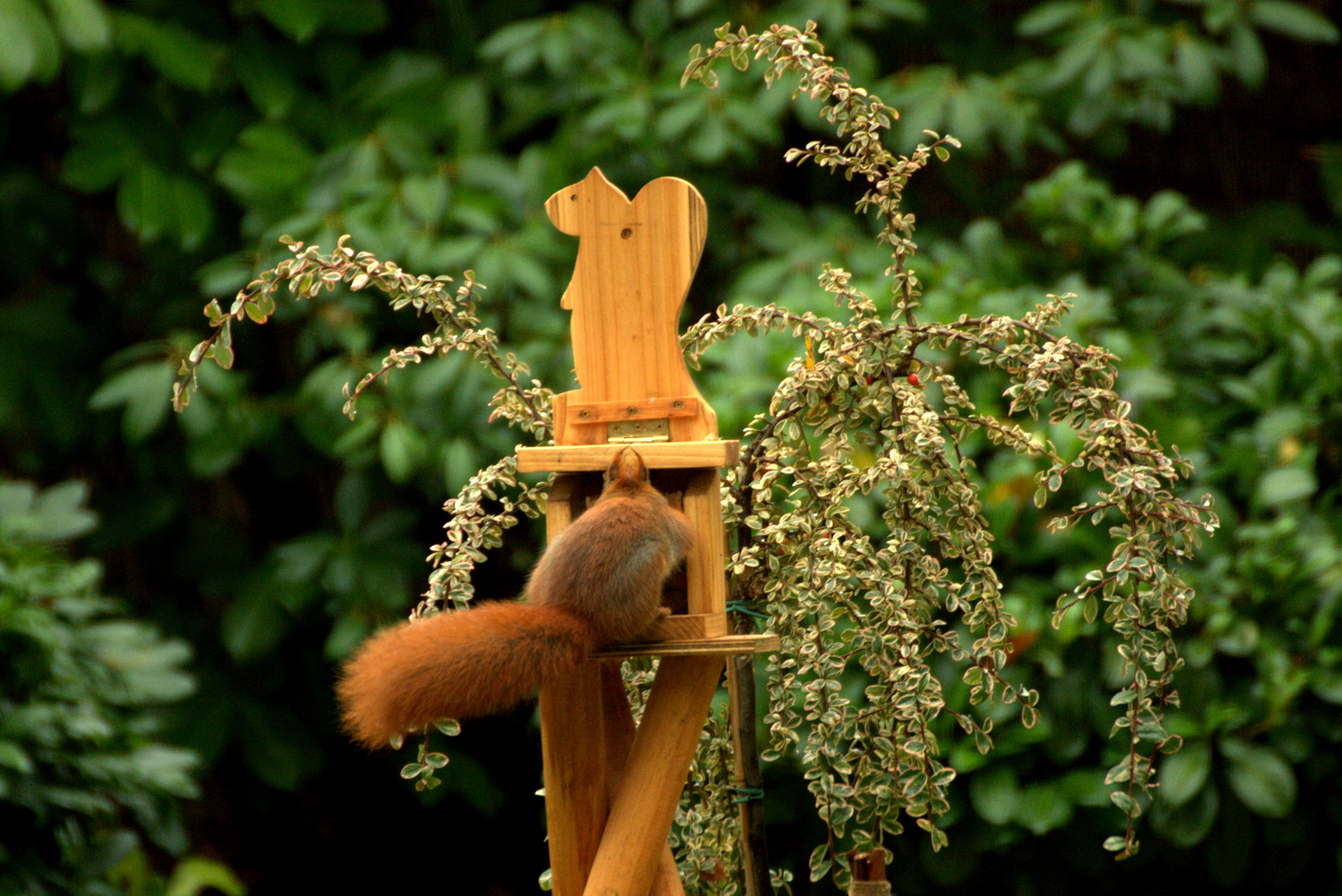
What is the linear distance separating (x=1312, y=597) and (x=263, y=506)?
7.74ft

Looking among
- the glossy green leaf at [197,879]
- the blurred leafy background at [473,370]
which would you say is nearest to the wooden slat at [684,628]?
the blurred leafy background at [473,370]

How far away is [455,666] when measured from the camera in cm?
99

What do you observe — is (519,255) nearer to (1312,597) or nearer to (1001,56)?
(1001,56)

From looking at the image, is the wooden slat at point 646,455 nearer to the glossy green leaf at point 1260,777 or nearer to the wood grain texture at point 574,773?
the wood grain texture at point 574,773

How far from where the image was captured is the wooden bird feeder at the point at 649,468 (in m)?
1.16

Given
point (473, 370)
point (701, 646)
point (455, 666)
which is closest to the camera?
point (455, 666)

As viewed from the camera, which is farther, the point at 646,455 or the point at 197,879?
the point at 197,879

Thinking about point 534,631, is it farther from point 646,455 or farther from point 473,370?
point 473,370

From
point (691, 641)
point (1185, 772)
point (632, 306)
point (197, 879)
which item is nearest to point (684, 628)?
point (691, 641)

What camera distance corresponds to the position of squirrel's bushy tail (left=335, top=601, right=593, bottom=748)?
3.26 feet

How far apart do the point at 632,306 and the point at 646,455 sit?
16 cm

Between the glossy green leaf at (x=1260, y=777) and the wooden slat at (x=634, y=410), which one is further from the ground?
the wooden slat at (x=634, y=410)

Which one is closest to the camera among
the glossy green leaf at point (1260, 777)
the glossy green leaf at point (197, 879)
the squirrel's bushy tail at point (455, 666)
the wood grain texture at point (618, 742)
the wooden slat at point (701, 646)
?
the squirrel's bushy tail at point (455, 666)

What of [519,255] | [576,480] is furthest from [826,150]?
[519,255]
